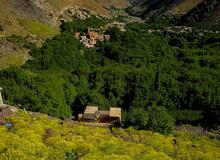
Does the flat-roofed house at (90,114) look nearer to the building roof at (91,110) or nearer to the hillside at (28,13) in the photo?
the building roof at (91,110)

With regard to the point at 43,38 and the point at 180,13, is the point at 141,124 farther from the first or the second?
the point at 180,13

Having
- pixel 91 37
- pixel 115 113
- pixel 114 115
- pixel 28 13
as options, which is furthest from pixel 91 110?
pixel 28 13

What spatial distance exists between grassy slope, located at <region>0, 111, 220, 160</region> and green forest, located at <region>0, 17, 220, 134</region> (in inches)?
332

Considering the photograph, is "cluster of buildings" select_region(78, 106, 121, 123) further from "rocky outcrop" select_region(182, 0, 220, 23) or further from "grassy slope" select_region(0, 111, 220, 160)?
"rocky outcrop" select_region(182, 0, 220, 23)

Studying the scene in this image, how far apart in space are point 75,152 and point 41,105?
113 ft

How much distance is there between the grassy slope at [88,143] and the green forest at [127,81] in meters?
8.44

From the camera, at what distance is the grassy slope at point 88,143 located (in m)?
33.0

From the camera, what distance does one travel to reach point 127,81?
8575 cm

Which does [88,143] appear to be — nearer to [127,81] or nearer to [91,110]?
[91,110]

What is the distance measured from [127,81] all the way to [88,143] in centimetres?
4988

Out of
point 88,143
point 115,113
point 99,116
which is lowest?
point 88,143

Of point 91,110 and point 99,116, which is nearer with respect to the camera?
point 99,116

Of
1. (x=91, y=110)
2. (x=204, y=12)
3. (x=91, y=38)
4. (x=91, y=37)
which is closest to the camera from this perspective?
(x=91, y=110)

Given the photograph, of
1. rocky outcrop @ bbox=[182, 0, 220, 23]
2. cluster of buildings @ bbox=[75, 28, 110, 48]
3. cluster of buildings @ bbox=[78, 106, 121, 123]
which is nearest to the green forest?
cluster of buildings @ bbox=[78, 106, 121, 123]
